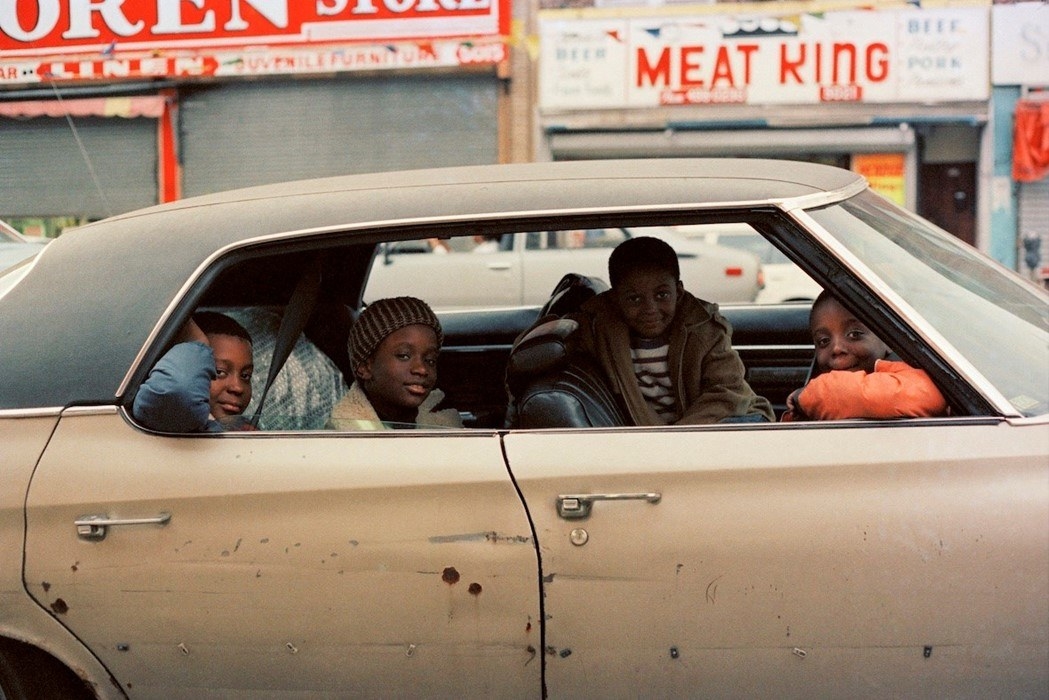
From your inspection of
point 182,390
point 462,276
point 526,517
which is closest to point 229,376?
point 182,390

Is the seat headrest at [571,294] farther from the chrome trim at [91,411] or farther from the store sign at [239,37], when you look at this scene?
the store sign at [239,37]

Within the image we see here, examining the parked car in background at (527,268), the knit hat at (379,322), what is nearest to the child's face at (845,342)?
the knit hat at (379,322)

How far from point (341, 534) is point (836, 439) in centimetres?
98

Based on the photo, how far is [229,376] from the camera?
286cm

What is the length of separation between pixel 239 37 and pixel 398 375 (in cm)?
1307

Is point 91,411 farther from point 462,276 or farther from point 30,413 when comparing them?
point 462,276

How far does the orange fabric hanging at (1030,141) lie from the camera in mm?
13569

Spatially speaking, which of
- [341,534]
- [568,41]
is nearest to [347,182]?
[341,534]

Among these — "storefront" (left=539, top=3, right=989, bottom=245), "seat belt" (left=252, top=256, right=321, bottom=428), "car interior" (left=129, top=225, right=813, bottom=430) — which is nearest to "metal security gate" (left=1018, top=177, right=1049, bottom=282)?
"storefront" (left=539, top=3, right=989, bottom=245)

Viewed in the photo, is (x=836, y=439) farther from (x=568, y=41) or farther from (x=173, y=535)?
(x=568, y=41)

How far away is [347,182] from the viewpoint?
8.83ft

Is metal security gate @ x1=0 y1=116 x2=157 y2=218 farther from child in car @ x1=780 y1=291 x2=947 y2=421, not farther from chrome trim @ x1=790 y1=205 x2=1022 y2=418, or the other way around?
chrome trim @ x1=790 y1=205 x2=1022 y2=418

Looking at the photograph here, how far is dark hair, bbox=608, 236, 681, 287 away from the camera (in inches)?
136

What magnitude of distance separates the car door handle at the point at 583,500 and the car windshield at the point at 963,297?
2.21 feet
